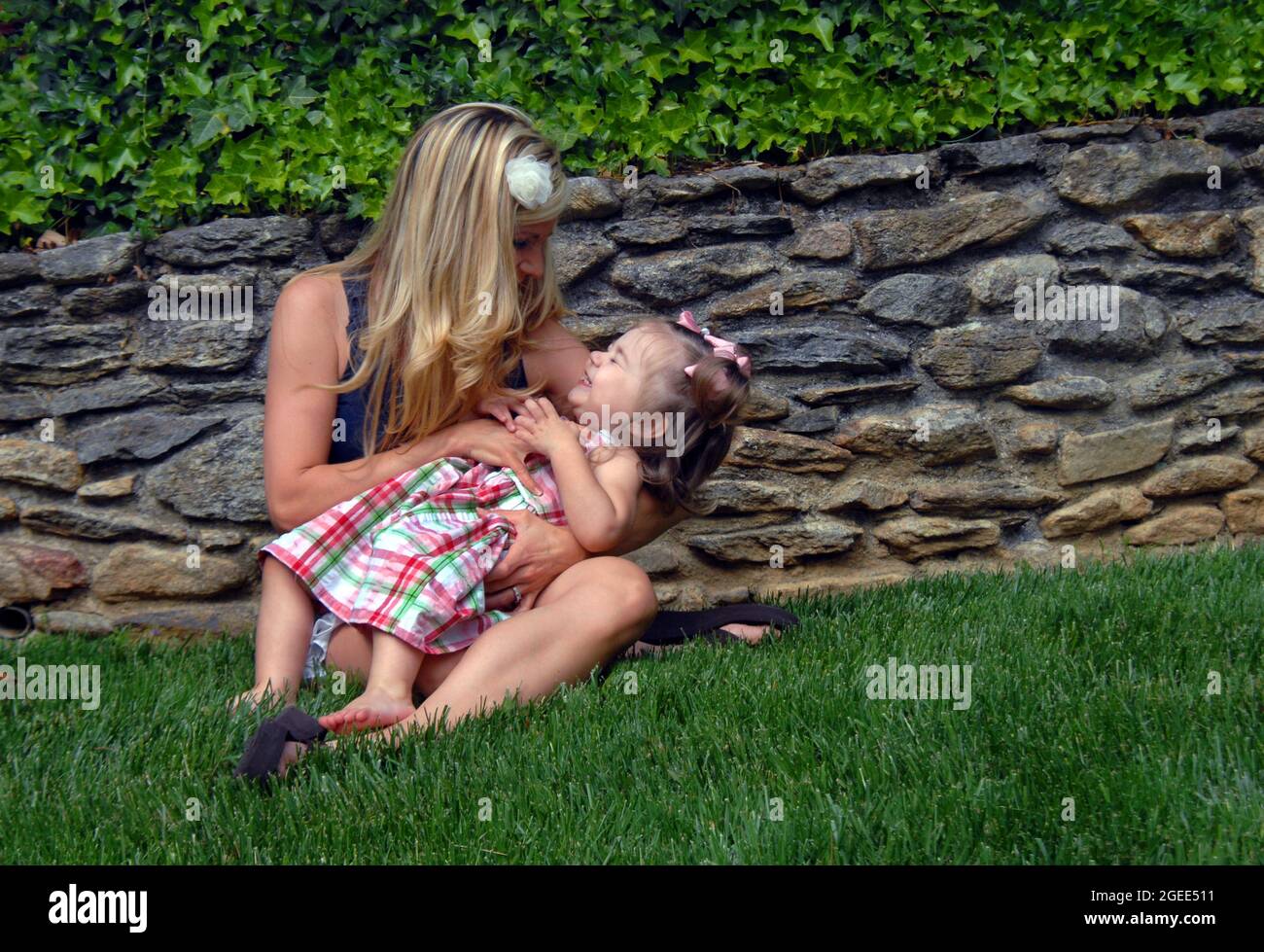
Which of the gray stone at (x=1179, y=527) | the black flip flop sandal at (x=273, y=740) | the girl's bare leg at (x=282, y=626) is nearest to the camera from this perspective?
the black flip flop sandal at (x=273, y=740)

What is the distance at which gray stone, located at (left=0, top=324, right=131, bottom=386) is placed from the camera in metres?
3.79

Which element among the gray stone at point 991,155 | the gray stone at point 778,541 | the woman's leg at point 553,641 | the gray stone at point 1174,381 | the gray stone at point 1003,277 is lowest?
the woman's leg at point 553,641

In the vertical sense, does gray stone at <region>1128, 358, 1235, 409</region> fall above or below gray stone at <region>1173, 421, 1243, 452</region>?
above

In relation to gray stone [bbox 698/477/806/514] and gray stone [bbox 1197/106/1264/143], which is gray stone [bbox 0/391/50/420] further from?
gray stone [bbox 1197/106/1264/143]

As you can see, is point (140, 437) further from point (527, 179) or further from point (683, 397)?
point (683, 397)

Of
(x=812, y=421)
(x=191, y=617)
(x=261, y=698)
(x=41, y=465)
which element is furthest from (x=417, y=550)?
(x=41, y=465)

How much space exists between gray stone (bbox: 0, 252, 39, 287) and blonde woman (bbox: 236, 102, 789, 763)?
1339 millimetres

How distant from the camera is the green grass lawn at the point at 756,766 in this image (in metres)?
1.79

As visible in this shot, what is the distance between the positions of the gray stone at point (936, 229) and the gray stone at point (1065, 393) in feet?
1.70

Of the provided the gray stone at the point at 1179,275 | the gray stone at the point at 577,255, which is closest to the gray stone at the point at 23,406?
the gray stone at the point at 577,255

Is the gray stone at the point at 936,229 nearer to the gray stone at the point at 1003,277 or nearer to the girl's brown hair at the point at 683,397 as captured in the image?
the gray stone at the point at 1003,277

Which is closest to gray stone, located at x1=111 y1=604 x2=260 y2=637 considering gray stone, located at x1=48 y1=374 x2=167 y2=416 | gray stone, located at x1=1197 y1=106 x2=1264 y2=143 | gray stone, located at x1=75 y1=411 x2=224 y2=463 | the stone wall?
the stone wall
